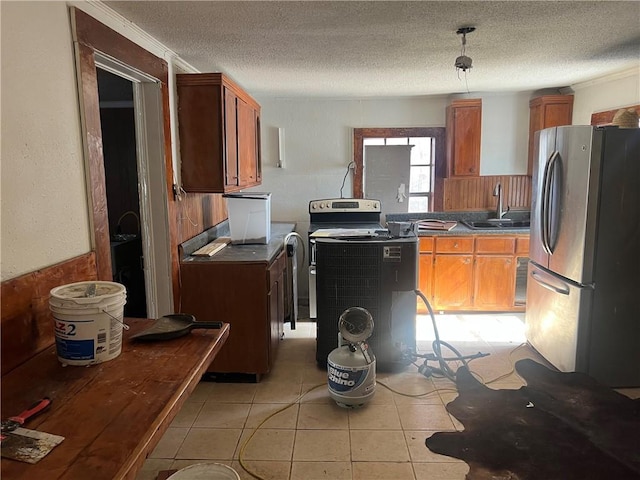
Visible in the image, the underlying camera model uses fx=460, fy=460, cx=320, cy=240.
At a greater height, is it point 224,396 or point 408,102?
point 408,102

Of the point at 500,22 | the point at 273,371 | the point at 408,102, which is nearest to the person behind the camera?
the point at 500,22

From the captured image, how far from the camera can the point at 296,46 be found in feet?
9.28

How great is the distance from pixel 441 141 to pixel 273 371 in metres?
3.14

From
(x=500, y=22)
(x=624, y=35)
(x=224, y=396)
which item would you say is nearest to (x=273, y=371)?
(x=224, y=396)

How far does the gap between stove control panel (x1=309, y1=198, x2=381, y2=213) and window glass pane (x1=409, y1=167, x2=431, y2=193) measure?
1.69 feet

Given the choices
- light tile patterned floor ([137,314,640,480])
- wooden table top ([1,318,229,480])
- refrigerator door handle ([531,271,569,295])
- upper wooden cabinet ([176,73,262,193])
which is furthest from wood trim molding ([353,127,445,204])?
wooden table top ([1,318,229,480])

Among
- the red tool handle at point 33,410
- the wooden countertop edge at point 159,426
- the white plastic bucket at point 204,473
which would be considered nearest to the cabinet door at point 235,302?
the white plastic bucket at point 204,473

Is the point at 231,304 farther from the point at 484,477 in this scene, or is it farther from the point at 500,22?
the point at 500,22

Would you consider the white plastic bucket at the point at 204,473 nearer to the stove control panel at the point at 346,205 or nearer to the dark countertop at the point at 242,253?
the dark countertop at the point at 242,253

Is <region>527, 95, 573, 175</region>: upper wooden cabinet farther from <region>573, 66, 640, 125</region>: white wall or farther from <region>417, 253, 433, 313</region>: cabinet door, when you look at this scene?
<region>417, 253, 433, 313</region>: cabinet door

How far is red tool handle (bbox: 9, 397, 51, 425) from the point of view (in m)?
1.17

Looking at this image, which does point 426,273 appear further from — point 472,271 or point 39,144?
point 39,144

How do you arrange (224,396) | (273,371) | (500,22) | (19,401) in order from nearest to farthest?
(19,401)
(500,22)
(224,396)
(273,371)

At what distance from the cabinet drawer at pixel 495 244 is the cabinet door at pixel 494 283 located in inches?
2.7
